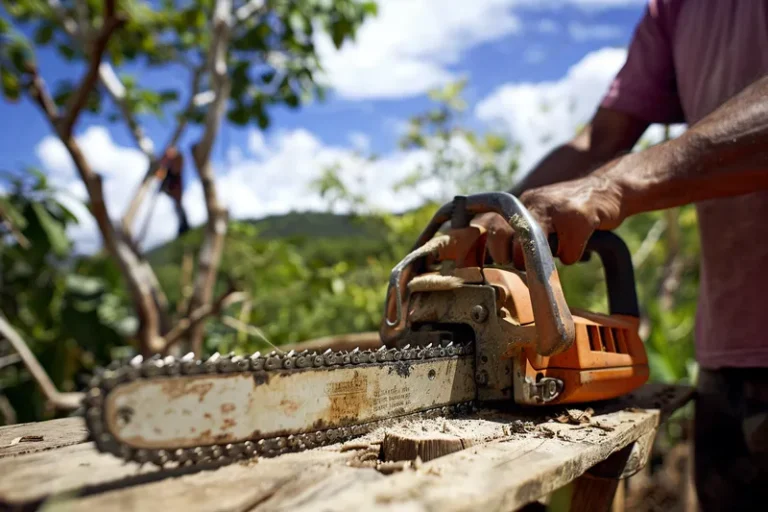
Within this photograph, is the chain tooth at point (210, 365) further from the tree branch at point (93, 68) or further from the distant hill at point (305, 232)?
the distant hill at point (305, 232)

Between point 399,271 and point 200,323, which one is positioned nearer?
point 399,271

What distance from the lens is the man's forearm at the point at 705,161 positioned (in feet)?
5.09

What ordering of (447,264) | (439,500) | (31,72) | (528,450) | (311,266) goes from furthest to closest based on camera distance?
(311,266) < (31,72) < (447,264) < (528,450) < (439,500)

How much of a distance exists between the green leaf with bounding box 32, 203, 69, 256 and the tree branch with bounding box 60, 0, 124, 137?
57 centimetres

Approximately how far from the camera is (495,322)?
5.23 feet

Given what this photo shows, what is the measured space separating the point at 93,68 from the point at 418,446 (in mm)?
3368

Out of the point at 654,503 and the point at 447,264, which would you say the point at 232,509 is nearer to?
the point at 447,264

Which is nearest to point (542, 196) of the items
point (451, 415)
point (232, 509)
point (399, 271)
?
point (399, 271)

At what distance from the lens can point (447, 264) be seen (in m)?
1.72

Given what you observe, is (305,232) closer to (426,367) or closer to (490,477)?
(426,367)

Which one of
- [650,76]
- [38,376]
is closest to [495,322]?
[650,76]

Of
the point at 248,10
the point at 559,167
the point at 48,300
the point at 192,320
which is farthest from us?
the point at 248,10

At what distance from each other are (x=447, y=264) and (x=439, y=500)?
92 cm

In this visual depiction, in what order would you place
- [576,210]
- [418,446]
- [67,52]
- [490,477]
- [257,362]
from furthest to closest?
[67,52] < [576,210] < [418,446] < [257,362] < [490,477]
